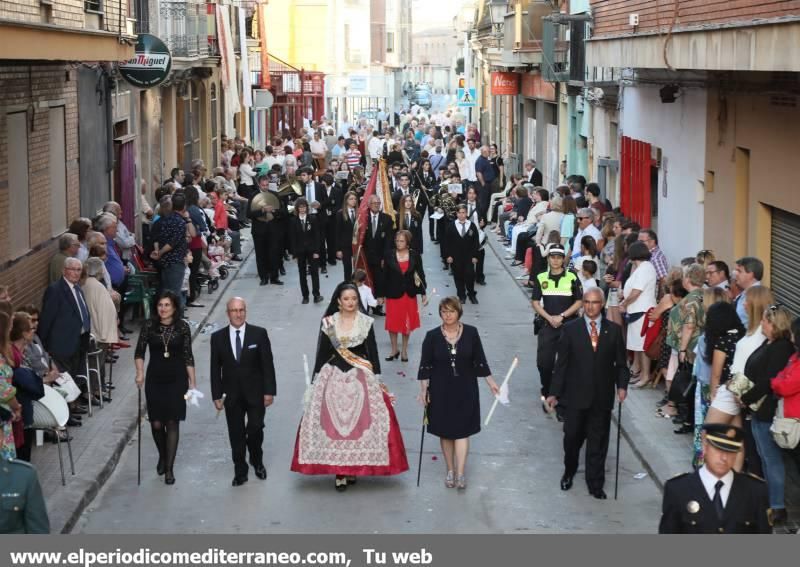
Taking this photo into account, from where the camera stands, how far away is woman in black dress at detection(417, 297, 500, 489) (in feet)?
39.2

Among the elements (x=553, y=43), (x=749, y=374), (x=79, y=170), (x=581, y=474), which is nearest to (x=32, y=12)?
(x=79, y=170)

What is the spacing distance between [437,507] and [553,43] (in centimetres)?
2244

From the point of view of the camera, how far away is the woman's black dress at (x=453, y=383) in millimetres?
11961

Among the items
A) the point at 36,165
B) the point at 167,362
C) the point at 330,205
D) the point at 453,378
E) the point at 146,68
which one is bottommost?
the point at 453,378

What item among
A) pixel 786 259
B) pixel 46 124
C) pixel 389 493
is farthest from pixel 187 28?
pixel 389 493

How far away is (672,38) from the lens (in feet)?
54.4

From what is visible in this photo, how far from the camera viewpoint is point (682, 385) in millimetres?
14000

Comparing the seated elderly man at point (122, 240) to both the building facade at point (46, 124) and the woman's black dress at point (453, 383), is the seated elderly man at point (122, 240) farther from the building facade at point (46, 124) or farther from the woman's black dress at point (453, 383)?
the woman's black dress at point (453, 383)

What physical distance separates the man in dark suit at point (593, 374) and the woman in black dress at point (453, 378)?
58 cm

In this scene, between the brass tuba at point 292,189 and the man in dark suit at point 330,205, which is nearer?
the brass tuba at point 292,189

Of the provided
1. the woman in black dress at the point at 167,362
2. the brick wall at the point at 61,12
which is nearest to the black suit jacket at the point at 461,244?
the brick wall at the point at 61,12

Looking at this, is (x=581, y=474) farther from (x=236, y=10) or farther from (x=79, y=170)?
(x=236, y=10)

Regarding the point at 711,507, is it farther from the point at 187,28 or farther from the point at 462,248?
the point at 187,28

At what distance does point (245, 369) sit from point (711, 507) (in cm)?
566
